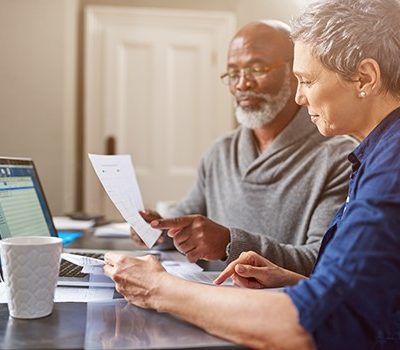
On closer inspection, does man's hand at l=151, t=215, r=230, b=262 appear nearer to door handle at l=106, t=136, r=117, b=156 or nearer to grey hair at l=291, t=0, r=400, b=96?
grey hair at l=291, t=0, r=400, b=96

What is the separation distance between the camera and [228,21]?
4035mm

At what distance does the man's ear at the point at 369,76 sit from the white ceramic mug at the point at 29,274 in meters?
0.59

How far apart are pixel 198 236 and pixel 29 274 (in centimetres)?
52

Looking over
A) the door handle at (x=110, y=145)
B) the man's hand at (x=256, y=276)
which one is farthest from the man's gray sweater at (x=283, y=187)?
the door handle at (x=110, y=145)

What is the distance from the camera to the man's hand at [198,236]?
1281 millimetres

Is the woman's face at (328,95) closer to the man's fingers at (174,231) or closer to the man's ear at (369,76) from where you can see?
the man's ear at (369,76)

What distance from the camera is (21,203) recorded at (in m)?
1.28

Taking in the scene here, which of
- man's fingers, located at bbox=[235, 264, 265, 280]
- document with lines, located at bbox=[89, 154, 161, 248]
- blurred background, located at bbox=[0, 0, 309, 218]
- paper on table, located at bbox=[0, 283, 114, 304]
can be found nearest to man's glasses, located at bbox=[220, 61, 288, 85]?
document with lines, located at bbox=[89, 154, 161, 248]

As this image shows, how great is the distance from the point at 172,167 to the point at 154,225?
9.12 ft

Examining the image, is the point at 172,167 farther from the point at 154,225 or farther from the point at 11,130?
the point at 154,225

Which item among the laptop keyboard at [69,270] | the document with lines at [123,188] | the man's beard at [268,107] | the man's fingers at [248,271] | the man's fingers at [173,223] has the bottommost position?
the laptop keyboard at [69,270]

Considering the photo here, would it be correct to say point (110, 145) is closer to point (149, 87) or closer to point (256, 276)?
point (149, 87)

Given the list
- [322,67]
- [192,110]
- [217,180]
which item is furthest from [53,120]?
[322,67]

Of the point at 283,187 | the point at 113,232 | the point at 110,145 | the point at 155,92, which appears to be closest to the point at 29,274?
the point at 283,187
